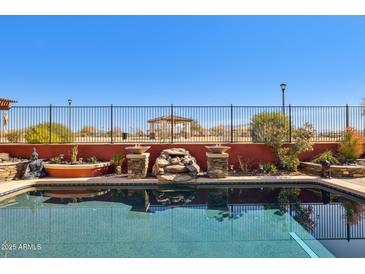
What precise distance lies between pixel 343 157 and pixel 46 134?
12142 millimetres

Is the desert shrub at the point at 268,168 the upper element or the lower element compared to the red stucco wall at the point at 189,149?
lower

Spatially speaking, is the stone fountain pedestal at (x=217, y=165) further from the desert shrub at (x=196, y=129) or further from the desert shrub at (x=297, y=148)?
the desert shrub at (x=196, y=129)

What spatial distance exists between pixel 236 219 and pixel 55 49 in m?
11.2

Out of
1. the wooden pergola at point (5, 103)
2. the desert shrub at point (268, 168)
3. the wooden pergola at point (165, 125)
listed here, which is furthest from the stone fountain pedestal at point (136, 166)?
the wooden pergola at point (5, 103)

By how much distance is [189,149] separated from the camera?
9.13 meters

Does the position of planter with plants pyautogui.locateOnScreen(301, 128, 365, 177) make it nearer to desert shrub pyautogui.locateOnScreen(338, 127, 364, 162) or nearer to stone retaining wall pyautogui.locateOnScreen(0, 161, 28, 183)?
desert shrub pyautogui.locateOnScreen(338, 127, 364, 162)

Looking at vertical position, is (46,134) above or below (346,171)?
above

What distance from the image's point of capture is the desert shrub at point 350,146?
28.2ft

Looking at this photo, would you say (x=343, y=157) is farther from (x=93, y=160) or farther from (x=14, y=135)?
(x=14, y=135)

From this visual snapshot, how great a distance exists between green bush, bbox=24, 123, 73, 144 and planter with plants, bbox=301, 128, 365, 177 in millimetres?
10097

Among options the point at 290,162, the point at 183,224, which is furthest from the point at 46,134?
the point at 290,162

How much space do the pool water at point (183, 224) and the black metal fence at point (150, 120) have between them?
12.4 feet

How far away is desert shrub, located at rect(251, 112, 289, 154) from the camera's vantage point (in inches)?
344

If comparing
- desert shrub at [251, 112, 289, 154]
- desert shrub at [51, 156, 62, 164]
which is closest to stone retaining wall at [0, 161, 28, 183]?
desert shrub at [51, 156, 62, 164]
